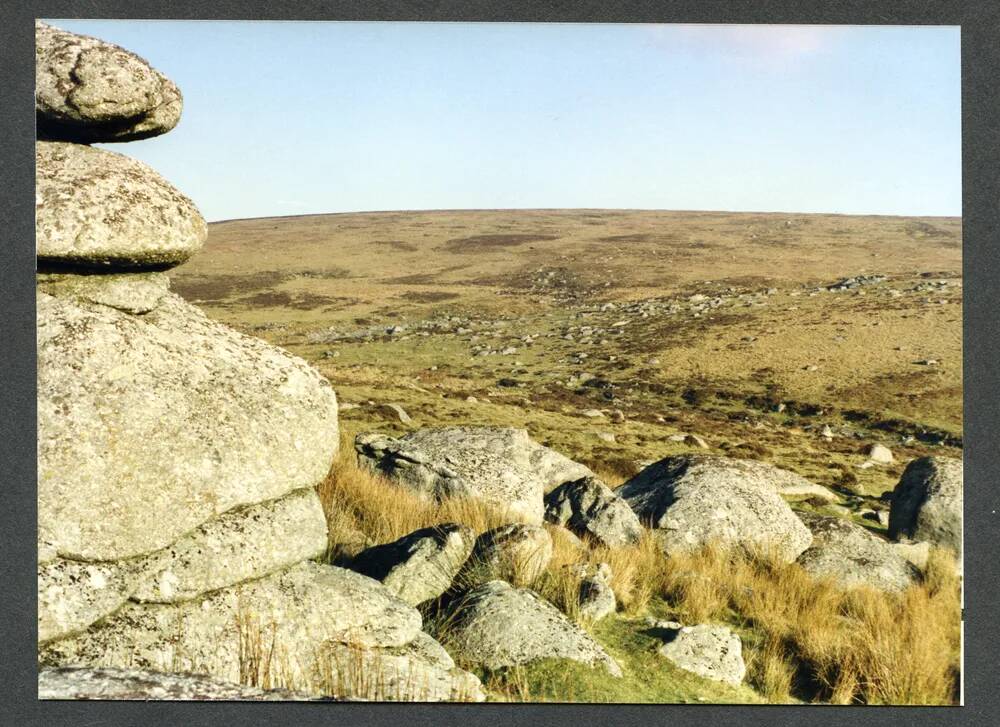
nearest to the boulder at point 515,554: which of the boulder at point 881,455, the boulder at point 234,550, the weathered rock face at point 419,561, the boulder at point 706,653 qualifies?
the weathered rock face at point 419,561

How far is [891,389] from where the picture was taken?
2461cm

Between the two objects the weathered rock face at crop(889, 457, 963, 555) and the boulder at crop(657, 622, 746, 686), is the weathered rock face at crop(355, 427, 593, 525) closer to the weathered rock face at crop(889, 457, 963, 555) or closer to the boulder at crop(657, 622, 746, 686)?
the boulder at crop(657, 622, 746, 686)

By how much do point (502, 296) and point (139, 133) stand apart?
44995mm

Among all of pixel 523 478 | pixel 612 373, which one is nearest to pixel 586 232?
pixel 612 373

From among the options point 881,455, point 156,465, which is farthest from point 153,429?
point 881,455

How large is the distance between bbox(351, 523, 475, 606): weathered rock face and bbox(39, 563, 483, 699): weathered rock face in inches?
13.8

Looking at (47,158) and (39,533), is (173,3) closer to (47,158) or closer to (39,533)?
(47,158)

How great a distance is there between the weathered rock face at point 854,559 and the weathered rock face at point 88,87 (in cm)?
720

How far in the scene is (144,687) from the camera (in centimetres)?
574

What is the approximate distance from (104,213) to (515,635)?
4.27 m

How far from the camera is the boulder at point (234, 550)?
603cm

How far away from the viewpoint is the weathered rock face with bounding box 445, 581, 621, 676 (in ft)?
20.6

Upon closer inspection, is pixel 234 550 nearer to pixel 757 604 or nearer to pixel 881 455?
pixel 757 604

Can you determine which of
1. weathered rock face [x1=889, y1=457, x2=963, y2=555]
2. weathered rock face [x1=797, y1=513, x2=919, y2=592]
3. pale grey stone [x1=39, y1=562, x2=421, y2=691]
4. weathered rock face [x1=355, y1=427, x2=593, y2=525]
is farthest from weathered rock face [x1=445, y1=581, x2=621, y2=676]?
weathered rock face [x1=889, y1=457, x2=963, y2=555]
